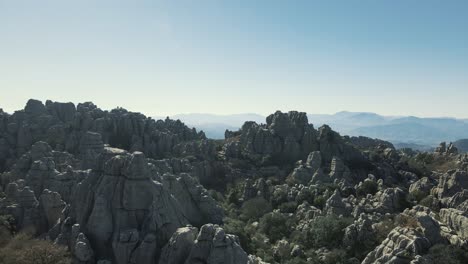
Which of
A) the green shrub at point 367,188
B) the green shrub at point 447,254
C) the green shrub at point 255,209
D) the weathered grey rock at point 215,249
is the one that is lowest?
the green shrub at point 255,209

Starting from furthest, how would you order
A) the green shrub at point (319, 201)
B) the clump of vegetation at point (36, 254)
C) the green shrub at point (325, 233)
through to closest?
the green shrub at point (319, 201), the green shrub at point (325, 233), the clump of vegetation at point (36, 254)

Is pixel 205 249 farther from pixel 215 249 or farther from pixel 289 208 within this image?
pixel 289 208

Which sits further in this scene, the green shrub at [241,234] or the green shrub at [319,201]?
the green shrub at [319,201]

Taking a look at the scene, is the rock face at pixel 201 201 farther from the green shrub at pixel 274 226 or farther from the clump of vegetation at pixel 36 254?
the clump of vegetation at pixel 36 254

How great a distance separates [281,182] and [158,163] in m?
27.0

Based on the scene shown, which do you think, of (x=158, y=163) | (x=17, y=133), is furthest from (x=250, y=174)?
(x=17, y=133)

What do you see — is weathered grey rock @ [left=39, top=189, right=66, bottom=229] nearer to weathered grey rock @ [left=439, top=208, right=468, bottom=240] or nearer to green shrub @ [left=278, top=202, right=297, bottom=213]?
green shrub @ [left=278, top=202, right=297, bottom=213]

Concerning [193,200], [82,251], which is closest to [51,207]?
[82,251]

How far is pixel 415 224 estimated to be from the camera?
127 ft

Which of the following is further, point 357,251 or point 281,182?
point 281,182

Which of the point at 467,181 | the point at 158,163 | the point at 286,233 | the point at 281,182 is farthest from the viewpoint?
the point at 281,182

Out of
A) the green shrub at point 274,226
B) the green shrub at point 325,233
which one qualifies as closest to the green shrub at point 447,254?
the green shrub at point 325,233

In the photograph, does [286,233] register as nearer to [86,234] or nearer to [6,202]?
[86,234]

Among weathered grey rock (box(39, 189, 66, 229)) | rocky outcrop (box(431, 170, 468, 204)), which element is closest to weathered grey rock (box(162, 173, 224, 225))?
weathered grey rock (box(39, 189, 66, 229))
